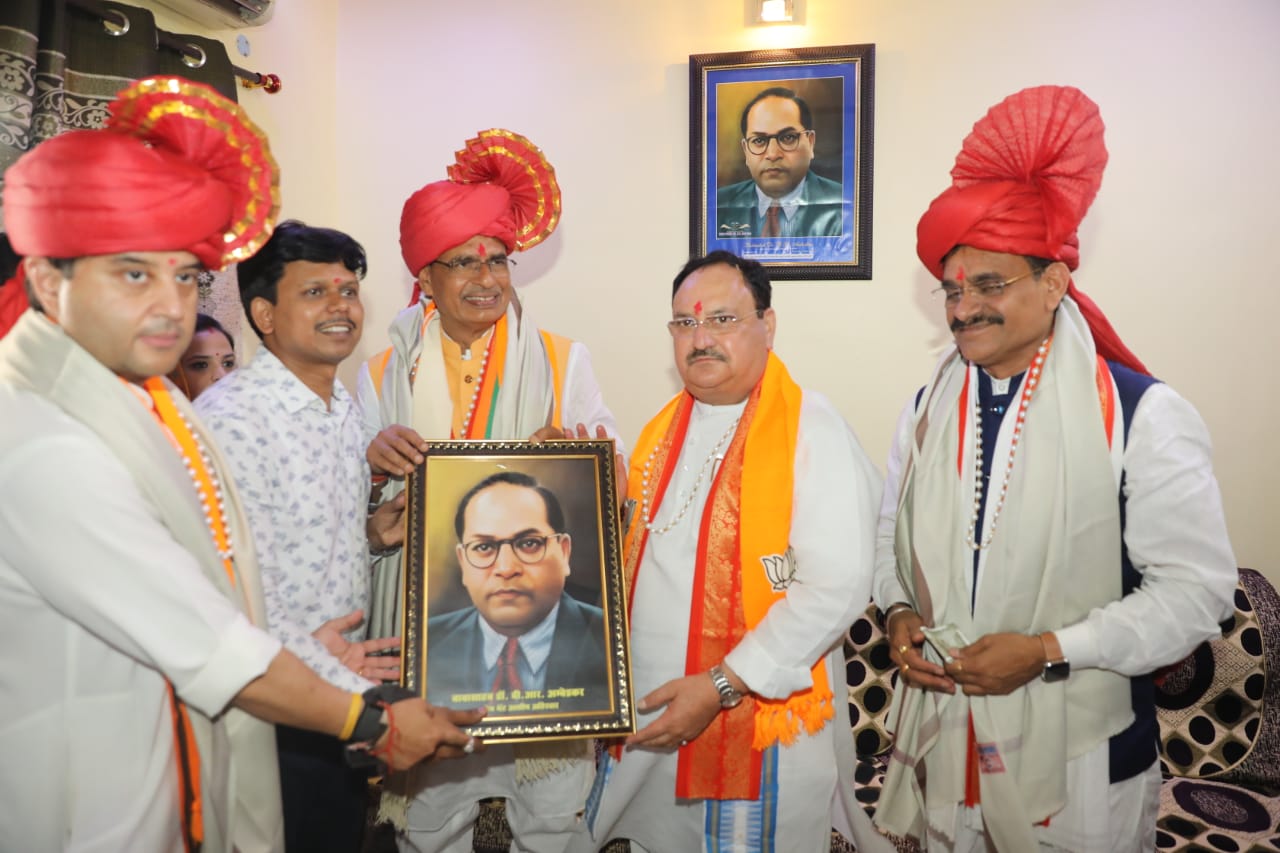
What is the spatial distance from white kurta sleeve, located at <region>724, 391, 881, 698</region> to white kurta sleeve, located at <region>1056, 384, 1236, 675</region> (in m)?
0.53

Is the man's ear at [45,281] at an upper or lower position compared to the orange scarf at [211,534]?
upper

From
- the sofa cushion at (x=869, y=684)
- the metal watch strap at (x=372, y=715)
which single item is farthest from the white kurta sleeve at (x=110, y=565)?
the sofa cushion at (x=869, y=684)

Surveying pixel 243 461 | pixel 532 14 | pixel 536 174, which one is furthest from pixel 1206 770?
pixel 532 14

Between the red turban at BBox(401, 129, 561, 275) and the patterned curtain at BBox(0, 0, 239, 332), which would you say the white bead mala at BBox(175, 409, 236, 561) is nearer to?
the red turban at BBox(401, 129, 561, 275)

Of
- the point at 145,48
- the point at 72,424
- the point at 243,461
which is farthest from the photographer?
the point at 145,48

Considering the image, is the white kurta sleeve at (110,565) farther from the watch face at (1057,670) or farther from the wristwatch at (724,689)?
the watch face at (1057,670)

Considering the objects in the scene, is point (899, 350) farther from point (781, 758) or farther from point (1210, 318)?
point (781, 758)

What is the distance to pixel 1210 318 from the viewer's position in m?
4.00

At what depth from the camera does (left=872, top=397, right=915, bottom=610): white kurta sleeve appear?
2.59 meters

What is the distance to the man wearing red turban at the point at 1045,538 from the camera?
2180 mm

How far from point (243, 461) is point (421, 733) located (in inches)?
31.7

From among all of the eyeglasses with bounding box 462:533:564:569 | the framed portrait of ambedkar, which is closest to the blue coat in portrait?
the framed portrait of ambedkar

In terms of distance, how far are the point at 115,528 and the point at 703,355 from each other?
1.51 m

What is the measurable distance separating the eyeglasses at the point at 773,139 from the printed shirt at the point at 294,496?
8.68ft
